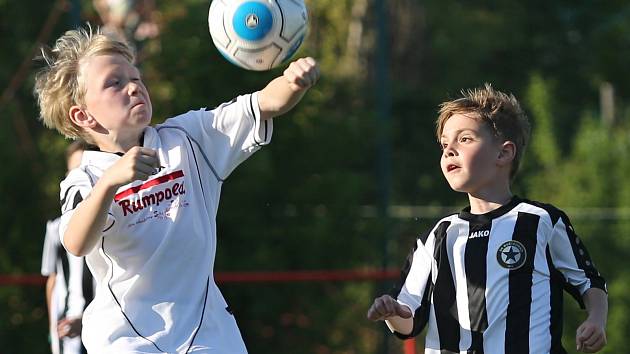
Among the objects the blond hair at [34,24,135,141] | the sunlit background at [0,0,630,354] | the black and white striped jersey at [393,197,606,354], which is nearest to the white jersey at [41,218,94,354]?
the sunlit background at [0,0,630,354]

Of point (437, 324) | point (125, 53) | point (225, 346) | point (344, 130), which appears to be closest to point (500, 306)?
point (437, 324)

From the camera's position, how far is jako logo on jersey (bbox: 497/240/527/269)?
12.3 feet

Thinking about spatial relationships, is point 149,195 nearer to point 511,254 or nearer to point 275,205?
point 511,254

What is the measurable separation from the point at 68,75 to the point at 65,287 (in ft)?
8.01

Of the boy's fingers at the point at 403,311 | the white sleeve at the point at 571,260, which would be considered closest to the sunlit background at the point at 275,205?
the white sleeve at the point at 571,260

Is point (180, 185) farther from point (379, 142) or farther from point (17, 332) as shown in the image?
point (379, 142)

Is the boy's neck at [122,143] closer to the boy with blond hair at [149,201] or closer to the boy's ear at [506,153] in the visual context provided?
the boy with blond hair at [149,201]

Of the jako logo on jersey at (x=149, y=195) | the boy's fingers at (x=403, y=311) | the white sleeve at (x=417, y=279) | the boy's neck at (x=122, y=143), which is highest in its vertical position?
the boy's neck at (x=122, y=143)

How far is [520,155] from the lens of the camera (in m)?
4.05

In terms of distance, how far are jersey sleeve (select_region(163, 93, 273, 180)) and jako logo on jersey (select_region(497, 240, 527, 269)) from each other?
871 mm

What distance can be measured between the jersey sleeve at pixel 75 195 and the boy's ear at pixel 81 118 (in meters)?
A: 0.21

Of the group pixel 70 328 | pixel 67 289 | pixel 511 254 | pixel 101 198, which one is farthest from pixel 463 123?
pixel 67 289

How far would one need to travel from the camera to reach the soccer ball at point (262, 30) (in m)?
3.76

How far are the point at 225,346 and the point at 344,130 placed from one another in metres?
6.07
